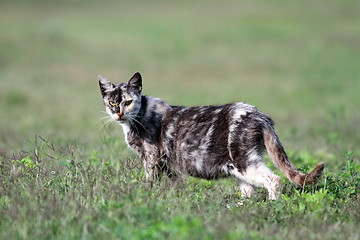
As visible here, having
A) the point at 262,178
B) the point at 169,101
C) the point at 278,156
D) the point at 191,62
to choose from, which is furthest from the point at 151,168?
the point at 191,62

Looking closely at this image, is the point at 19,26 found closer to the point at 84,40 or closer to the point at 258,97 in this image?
the point at 84,40

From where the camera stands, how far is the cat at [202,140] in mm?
6141

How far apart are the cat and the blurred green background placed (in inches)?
125

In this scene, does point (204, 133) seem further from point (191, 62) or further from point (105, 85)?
point (191, 62)

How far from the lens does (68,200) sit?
539 centimetres

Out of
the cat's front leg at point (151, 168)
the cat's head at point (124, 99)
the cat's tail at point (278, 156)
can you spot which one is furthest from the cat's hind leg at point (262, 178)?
the cat's head at point (124, 99)

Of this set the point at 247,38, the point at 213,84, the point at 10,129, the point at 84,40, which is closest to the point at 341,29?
the point at 247,38

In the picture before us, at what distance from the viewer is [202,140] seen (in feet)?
21.5

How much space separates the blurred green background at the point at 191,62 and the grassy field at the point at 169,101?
9 cm

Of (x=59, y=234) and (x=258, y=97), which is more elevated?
(x=59, y=234)

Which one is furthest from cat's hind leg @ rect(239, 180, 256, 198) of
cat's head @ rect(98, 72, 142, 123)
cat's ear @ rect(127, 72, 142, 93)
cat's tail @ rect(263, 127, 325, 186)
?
cat's ear @ rect(127, 72, 142, 93)

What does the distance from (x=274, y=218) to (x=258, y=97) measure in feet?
47.7

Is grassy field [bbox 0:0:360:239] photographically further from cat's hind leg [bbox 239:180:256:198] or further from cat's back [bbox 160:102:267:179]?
cat's back [bbox 160:102:267:179]

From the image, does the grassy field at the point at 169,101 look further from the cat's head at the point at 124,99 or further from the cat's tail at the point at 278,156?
the cat's head at the point at 124,99
